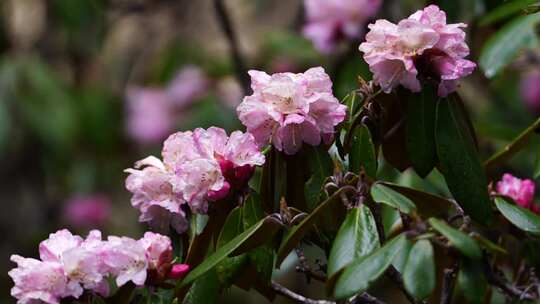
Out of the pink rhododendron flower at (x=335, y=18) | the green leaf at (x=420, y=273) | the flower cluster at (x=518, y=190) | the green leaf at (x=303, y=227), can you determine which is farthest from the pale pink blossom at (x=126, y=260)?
the pink rhododendron flower at (x=335, y=18)

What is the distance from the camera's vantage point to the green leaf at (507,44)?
1588mm

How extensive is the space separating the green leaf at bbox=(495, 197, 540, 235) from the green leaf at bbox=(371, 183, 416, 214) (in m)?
0.15

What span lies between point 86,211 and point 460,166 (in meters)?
2.34

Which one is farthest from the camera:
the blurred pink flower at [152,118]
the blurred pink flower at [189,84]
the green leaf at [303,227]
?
the blurred pink flower at [152,118]

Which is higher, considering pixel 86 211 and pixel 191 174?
pixel 191 174

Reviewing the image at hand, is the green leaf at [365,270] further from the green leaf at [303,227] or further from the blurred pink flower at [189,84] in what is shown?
the blurred pink flower at [189,84]

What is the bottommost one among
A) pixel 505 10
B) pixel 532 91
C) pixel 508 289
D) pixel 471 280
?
pixel 532 91

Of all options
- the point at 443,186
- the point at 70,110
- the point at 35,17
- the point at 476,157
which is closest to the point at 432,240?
the point at 476,157

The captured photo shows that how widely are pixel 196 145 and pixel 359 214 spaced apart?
0.20 metres

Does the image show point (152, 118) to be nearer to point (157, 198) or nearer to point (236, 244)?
point (157, 198)

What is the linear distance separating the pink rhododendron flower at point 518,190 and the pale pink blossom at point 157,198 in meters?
0.39

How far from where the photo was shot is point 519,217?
1.05m

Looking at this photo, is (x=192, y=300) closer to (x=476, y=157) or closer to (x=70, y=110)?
(x=476, y=157)

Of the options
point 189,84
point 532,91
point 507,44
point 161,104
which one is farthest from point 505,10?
point 161,104
